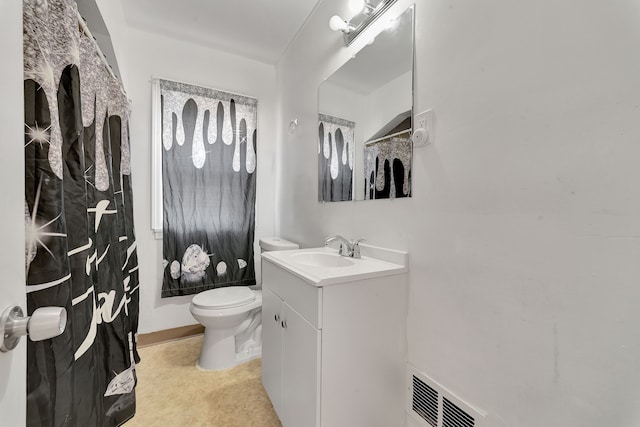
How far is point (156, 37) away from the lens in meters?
2.08

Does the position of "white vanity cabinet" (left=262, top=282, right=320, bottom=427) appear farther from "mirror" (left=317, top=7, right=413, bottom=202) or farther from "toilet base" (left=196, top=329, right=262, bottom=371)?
"mirror" (left=317, top=7, right=413, bottom=202)

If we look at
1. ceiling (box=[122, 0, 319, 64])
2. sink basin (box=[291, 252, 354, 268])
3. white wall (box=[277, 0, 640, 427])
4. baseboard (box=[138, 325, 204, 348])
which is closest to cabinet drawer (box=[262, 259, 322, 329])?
sink basin (box=[291, 252, 354, 268])

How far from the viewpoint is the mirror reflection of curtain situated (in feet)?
3.76

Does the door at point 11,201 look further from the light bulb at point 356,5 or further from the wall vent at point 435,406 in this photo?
the light bulb at point 356,5

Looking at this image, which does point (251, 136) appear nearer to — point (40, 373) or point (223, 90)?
point (223, 90)

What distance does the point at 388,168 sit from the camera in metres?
1.26

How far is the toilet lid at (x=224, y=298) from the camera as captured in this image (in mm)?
1656

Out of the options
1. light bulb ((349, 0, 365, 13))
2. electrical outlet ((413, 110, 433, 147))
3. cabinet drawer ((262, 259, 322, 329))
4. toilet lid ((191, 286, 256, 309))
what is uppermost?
light bulb ((349, 0, 365, 13))

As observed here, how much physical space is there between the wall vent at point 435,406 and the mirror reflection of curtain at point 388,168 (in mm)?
784

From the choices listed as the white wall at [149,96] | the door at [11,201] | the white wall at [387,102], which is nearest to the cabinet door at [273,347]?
the door at [11,201]

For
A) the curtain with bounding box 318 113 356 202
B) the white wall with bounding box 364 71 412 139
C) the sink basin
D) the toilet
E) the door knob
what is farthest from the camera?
the toilet

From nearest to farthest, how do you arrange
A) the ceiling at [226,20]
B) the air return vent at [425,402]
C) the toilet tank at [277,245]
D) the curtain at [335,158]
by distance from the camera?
the air return vent at [425,402]
the curtain at [335,158]
the ceiling at [226,20]
the toilet tank at [277,245]

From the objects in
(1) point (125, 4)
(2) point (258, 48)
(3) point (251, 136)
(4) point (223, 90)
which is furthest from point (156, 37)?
(3) point (251, 136)

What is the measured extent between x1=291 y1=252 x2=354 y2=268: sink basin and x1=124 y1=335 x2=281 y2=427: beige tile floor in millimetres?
827
